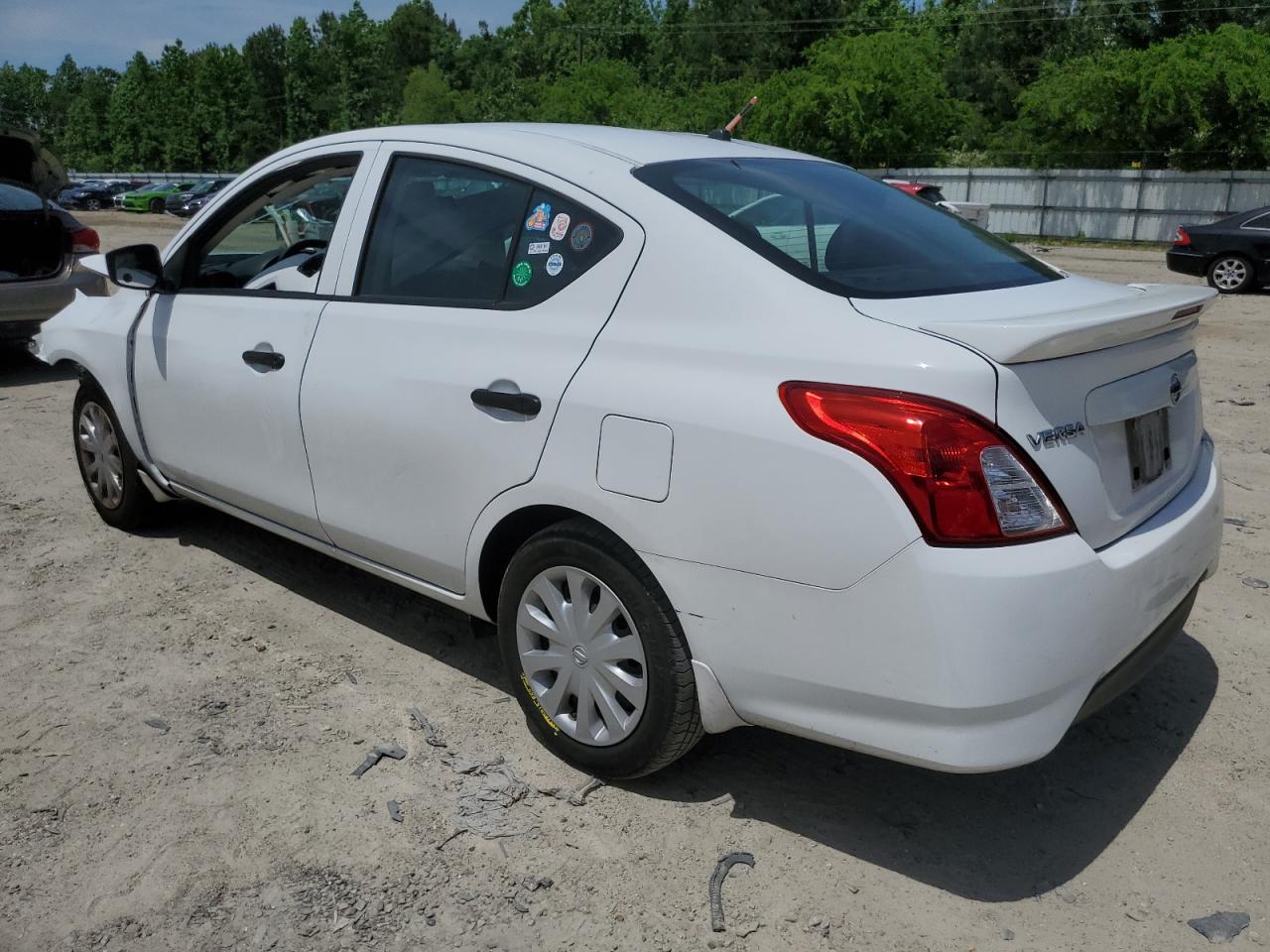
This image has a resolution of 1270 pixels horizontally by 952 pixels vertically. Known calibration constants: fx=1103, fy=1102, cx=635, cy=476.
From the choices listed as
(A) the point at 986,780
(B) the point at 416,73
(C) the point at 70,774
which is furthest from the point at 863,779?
(B) the point at 416,73

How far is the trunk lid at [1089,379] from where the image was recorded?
2361mm

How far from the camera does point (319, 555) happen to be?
488 centimetres

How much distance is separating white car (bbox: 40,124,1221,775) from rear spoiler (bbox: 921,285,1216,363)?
11 millimetres

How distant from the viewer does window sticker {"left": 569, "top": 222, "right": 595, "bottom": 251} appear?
2959 millimetres

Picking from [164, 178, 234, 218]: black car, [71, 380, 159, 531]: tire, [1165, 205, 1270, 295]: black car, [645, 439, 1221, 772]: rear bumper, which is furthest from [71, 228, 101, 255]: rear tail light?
[164, 178, 234, 218]: black car

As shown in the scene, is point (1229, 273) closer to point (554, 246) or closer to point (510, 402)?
point (554, 246)

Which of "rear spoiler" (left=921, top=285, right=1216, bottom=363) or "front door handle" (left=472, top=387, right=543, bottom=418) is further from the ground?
"rear spoiler" (left=921, top=285, right=1216, bottom=363)

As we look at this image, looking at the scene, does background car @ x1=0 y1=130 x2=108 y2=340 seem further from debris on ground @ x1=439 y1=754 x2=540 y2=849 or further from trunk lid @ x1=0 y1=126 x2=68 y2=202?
debris on ground @ x1=439 y1=754 x2=540 y2=849

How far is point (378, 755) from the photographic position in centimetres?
326

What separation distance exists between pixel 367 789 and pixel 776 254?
1835 millimetres

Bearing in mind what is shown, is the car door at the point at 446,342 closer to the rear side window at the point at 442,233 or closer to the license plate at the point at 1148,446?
the rear side window at the point at 442,233

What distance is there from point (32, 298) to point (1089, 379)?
8.65 metres

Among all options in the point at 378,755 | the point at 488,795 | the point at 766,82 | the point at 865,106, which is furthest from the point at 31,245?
the point at 766,82

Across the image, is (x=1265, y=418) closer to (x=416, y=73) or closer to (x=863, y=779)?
(x=863, y=779)
